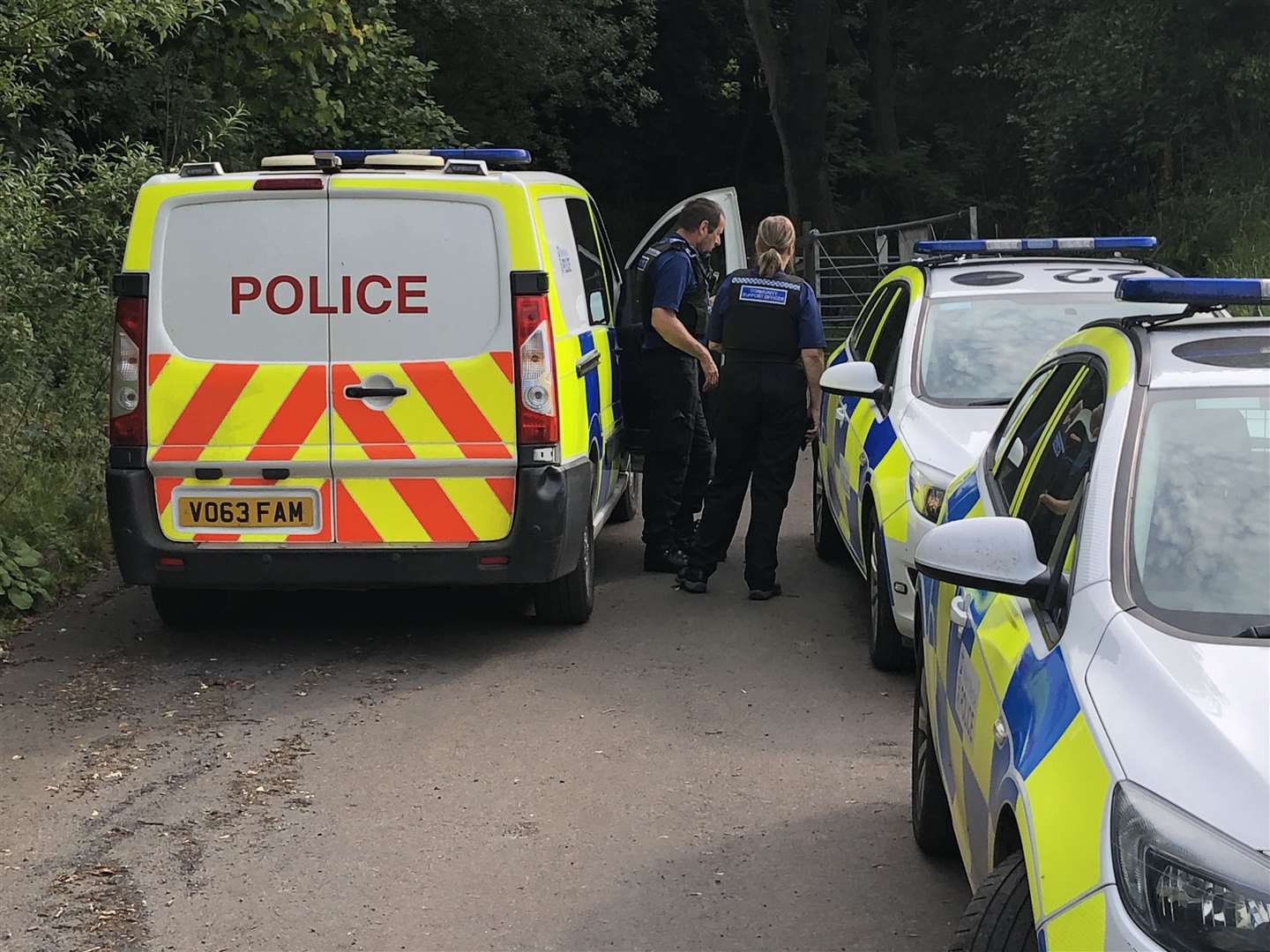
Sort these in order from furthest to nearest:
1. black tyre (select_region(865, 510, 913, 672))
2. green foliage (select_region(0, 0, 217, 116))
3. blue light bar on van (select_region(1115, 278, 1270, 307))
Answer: green foliage (select_region(0, 0, 217, 116)) < black tyre (select_region(865, 510, 913, 672)) < blue light bar on van (select_region(1115, 278, 1270, 307))

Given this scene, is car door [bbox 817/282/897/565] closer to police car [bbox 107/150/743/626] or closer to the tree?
police car [bbox 107/150/743/626]

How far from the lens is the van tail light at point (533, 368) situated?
7.07 metres

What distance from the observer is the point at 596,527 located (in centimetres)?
830

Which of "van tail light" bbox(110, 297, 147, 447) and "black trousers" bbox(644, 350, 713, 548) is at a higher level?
"van tail light" bbox(110, 297, 147, 447)

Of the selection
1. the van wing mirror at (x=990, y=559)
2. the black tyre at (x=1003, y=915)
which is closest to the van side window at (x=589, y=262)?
the van wing mirror at (x=990, y=559)

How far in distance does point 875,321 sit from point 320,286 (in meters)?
3.12

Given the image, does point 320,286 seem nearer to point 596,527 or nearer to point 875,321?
point 596,527

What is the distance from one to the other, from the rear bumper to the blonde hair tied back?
189cm

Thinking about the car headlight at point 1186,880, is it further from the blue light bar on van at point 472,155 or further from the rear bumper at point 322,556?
the blue light bar on van at point 472,155

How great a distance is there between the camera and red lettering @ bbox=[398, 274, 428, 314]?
7070 millimetres

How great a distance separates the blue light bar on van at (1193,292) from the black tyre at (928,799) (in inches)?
54.9

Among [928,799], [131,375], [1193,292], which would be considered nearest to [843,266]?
[131,375]

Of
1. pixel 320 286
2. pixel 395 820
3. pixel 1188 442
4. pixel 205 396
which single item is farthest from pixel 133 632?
pixel 1188 442

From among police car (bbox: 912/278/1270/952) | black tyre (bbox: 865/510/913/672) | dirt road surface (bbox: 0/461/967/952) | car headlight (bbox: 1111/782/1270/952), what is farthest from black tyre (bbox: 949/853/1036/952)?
black tyre (bbox: 865/510/913/672)
